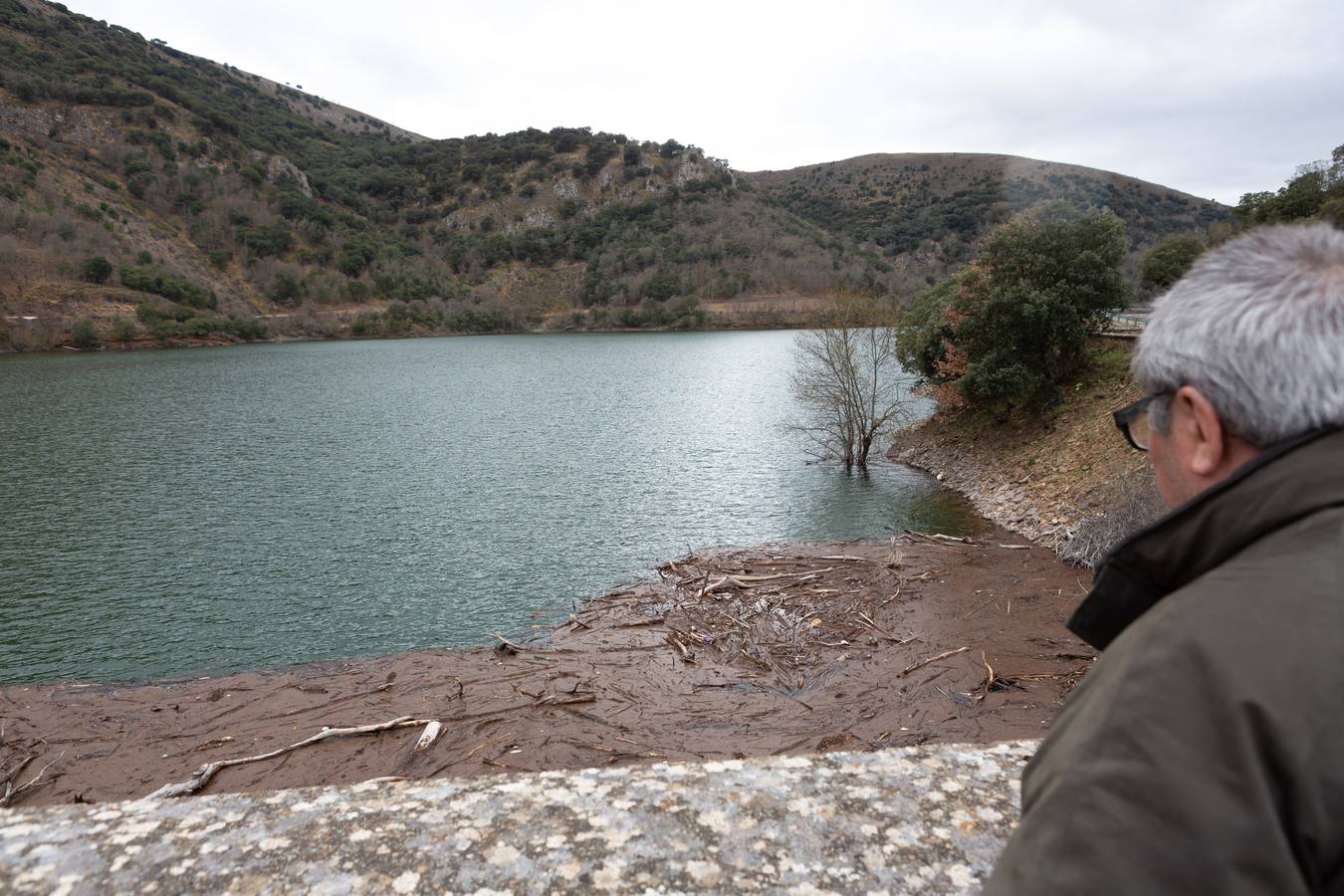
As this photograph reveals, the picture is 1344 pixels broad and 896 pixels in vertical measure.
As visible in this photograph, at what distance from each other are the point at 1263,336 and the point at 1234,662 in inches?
26.1

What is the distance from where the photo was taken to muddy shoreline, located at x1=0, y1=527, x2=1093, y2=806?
7.97 meters

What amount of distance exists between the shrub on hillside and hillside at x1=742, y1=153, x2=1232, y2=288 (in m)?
78.9

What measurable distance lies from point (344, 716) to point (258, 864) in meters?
7.76

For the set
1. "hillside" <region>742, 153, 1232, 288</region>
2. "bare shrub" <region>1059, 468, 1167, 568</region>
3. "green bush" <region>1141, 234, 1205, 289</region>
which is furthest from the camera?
"hillside" <region>742, 153, 1232, 288</region>

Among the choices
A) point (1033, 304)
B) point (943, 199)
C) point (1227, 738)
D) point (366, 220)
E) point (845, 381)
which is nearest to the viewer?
point (1227, 738)

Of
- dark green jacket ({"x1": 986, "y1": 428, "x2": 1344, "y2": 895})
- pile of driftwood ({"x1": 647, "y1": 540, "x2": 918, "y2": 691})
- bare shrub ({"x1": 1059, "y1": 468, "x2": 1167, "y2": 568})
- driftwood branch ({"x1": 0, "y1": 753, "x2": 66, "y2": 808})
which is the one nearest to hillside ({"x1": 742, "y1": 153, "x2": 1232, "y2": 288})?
bare shrub ({"x1": 1059, "y1": 468, "x2": 1167, "y2": 568})

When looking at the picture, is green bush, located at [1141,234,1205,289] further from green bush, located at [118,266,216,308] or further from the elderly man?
green bush, located at [118,266,216,308]

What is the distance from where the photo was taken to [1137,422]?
172 centimetres

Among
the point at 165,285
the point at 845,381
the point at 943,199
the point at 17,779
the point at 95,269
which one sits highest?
the point at 943,199

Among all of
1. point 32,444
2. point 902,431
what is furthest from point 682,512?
point 32,444

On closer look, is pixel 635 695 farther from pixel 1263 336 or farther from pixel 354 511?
pixel 354 511

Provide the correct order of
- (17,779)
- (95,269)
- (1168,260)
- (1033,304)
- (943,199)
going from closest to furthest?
(17,779)
(1033,304)
(1168,260)
(95,269)
(943,199)

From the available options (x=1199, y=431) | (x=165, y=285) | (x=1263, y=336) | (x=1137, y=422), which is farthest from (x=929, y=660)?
(x=165, y=285)

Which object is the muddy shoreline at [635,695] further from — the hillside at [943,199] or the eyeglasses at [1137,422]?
the hillside at [943,199]
